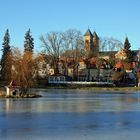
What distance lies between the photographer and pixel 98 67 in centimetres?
12512

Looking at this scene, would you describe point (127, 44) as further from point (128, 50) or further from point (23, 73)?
point (23, 73)

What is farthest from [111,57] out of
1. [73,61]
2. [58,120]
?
[58,120]

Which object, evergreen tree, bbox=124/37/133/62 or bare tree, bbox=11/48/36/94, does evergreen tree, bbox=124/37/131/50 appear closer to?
evergreen tree, bbox=124/37/133/62

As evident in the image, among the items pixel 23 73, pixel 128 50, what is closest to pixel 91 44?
pixel 128 50

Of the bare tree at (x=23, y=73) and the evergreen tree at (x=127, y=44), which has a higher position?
the evergreen tree at (x=127, y=44)

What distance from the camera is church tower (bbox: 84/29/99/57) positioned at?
12250 centimetres

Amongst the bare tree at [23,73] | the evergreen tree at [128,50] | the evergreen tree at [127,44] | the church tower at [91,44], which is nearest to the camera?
the bare tree at [23,73]

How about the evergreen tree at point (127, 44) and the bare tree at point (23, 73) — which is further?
the evergreen tree at point (127, 44)

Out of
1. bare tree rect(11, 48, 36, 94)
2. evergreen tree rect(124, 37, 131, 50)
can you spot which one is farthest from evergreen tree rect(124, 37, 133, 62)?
bare tree rect(11, 48, 36, 94)

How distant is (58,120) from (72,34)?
301 feet

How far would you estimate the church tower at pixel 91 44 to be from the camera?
402ft

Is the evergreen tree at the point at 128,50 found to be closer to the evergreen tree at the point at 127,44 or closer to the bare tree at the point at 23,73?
the evergreen tree at the point at 127,44

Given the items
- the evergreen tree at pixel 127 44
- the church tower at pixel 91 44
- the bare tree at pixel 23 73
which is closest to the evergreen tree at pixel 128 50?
the evergreen tree at pixel 127 44

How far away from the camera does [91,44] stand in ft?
490
